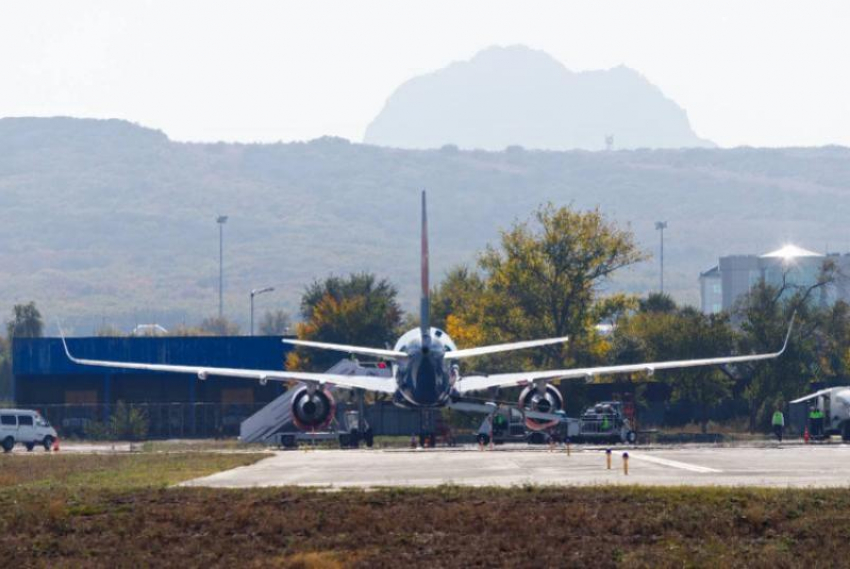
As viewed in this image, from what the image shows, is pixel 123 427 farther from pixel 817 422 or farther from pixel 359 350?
pixel 817 422

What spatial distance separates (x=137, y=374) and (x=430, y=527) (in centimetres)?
8213

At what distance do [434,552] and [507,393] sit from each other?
69.9 meters

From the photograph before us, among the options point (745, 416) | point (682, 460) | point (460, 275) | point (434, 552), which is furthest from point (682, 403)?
point (434, 552)

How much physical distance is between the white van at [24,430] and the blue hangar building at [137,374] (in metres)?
21.4

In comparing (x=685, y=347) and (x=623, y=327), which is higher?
(x=623, y=327)

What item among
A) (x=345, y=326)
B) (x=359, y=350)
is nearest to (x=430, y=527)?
(x=359, y=350)

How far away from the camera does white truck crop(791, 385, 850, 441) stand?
87.9 metres

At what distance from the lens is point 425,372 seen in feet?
241

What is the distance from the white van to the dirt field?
139 ft

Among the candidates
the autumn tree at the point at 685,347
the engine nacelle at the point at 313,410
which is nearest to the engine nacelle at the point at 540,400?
the engine nacelle at the point at 313,410

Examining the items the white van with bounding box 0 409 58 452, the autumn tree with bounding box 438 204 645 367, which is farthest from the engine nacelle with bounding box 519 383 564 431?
the autumn tree with bounding box 438 204 645 367

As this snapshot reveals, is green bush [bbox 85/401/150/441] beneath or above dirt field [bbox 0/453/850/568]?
above

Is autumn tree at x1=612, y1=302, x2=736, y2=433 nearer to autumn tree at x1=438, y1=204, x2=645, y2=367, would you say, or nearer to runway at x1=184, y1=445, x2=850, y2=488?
autumn tree at x1=438, y1=204, x2=645, y2=367

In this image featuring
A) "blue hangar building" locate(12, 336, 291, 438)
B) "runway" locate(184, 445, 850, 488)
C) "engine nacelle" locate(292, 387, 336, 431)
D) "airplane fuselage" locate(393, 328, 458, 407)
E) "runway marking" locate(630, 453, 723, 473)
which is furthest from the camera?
"blue hangar building" locate(12, 336, 291, 438)
